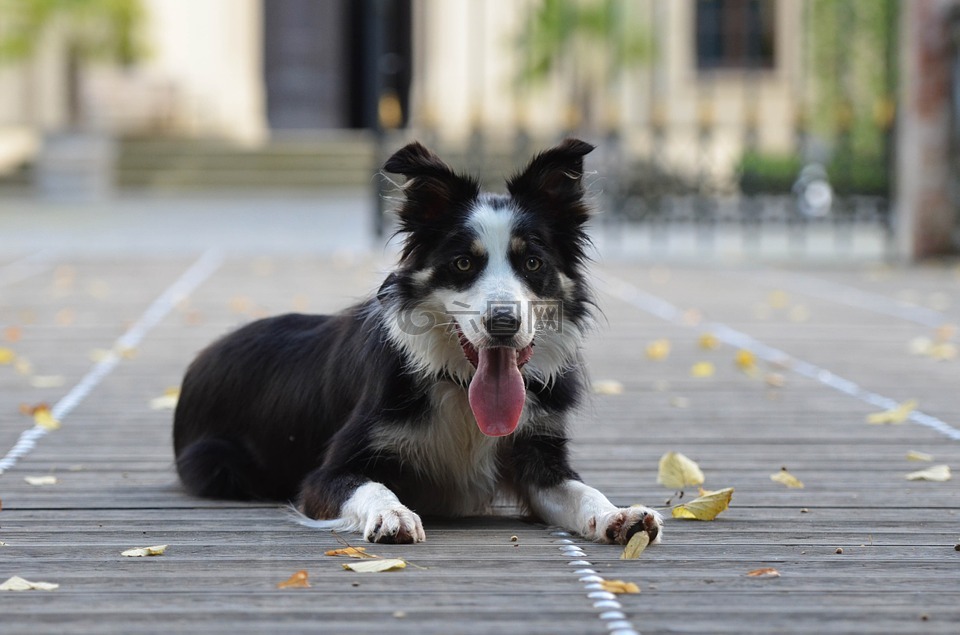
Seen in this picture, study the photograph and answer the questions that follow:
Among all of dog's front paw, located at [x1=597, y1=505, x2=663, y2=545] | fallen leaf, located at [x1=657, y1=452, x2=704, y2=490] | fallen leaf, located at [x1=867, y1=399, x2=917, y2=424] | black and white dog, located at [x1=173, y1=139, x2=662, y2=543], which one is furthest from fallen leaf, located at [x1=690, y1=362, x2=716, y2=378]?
dog's front paw, located at [x1=597, y1=505, x2=663, y2=545]

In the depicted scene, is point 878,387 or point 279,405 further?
point 878,387

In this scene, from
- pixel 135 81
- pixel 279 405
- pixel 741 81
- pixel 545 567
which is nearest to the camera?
pixel 545 567

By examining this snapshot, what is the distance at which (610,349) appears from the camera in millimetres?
7738

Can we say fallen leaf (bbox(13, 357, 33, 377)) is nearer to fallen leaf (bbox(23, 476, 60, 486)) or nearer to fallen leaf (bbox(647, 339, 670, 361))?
fallen leaf (bbox(23, 476, 60, 486))

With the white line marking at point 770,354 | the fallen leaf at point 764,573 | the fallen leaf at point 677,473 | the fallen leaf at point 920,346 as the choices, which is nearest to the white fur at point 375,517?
the fallen leaf at point 764,573

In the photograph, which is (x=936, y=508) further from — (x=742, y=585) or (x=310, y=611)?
(x=310, y=611)

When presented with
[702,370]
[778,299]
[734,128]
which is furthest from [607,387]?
[734,128]

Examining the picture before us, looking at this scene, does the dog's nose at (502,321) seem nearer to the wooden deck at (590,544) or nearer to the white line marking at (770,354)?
the wooden deck at (590,544)

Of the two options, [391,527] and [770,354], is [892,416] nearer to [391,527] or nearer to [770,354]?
[770,354]

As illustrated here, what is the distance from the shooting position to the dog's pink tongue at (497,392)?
3.68m

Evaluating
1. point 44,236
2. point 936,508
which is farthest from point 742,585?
point 44,236

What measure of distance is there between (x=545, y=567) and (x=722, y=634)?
26.7 inches

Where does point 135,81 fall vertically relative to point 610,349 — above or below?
above

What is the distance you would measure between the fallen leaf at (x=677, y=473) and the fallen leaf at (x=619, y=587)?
52.4 inches
